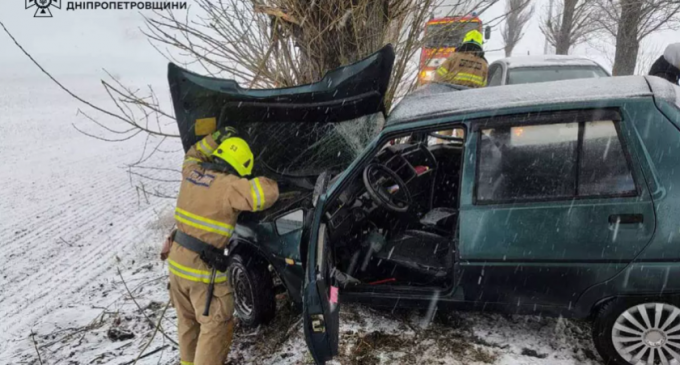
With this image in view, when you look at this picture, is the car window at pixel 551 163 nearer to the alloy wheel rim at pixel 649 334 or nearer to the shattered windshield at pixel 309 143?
the alloy wheel rim at pixel 649 334

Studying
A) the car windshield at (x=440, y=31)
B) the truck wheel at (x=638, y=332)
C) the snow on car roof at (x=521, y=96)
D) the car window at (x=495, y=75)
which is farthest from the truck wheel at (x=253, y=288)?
the car window at (x=495, y=75)

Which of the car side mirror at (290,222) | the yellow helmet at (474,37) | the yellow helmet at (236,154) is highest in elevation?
the yellow helmet at (474,37)

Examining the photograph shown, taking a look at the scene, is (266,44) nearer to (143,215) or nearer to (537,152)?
(537,152)

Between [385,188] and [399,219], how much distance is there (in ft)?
2.24

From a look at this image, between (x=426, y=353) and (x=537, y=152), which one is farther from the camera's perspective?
(x=426, y=353)

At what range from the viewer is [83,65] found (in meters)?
39.2

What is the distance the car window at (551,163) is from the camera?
8.84ft

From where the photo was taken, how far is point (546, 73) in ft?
23.7

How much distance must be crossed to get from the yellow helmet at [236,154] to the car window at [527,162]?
61.2 inches

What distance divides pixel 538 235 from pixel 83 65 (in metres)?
43.6

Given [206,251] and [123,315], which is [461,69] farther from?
[123,315]

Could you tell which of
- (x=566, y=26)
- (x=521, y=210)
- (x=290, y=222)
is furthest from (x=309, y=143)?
(x=566, y=26)

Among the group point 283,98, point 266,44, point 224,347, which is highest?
point 266,44

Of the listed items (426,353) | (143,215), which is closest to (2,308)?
(143,215)
